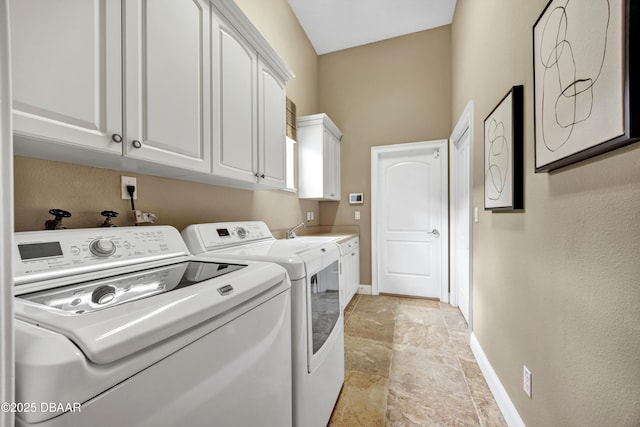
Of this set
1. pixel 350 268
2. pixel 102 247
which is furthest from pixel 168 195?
pixel 350 268

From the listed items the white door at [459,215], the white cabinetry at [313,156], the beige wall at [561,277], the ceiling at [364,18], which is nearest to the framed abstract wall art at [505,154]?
the beige wall at [561,277]

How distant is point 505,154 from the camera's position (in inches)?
58.2

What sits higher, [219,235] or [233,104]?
[233,104]

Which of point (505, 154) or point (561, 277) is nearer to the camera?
point (561, 277)

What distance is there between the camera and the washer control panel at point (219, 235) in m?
1.42

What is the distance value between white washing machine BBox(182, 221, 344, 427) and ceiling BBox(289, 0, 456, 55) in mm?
2847

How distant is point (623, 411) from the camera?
708 millimetres

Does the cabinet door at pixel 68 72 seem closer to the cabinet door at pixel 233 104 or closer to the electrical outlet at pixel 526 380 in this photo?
the cabinet door at pixel 233 104

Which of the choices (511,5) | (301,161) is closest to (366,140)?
(301,161)

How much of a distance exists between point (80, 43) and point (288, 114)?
2.20 metres

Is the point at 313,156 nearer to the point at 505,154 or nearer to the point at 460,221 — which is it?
the point at 460,221

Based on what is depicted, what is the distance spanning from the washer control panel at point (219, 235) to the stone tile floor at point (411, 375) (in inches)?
47.0

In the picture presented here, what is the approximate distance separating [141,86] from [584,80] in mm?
1550

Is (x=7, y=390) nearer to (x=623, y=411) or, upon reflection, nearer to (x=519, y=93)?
(x=623, y=411)
